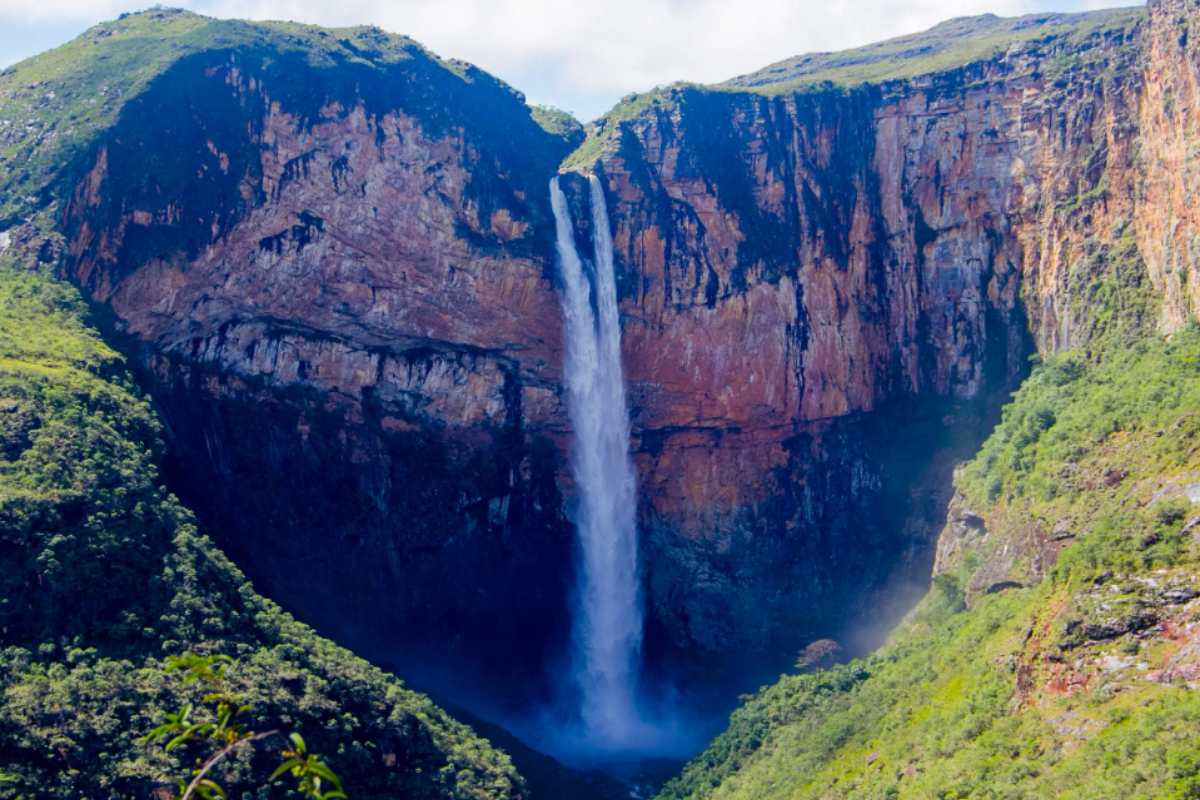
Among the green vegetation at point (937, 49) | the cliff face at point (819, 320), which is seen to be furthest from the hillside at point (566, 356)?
the green vegetation at point (937, 49)

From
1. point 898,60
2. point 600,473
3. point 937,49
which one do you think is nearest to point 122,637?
point 600,473

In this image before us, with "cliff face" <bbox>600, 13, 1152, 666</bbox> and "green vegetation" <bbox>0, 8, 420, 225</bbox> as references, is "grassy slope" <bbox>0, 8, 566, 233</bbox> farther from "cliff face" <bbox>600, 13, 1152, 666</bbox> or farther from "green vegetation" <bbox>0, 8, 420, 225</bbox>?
"cliff face" <bbox>600, 13, 1152, 666</bbox>

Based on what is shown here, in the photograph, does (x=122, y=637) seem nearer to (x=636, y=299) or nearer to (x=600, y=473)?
(x=600, y=473)

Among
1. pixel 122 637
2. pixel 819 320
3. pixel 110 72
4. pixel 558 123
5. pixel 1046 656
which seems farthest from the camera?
pixel 558 123

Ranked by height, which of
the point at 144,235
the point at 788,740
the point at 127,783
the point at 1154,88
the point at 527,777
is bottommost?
the point at 127,783

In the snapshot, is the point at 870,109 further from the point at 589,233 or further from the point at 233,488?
the point at 233,488

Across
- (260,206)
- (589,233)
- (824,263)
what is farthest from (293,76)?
(824,263)

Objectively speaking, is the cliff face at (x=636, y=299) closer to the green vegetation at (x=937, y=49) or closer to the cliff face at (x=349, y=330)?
the cliff face at (x=349, y=330)
